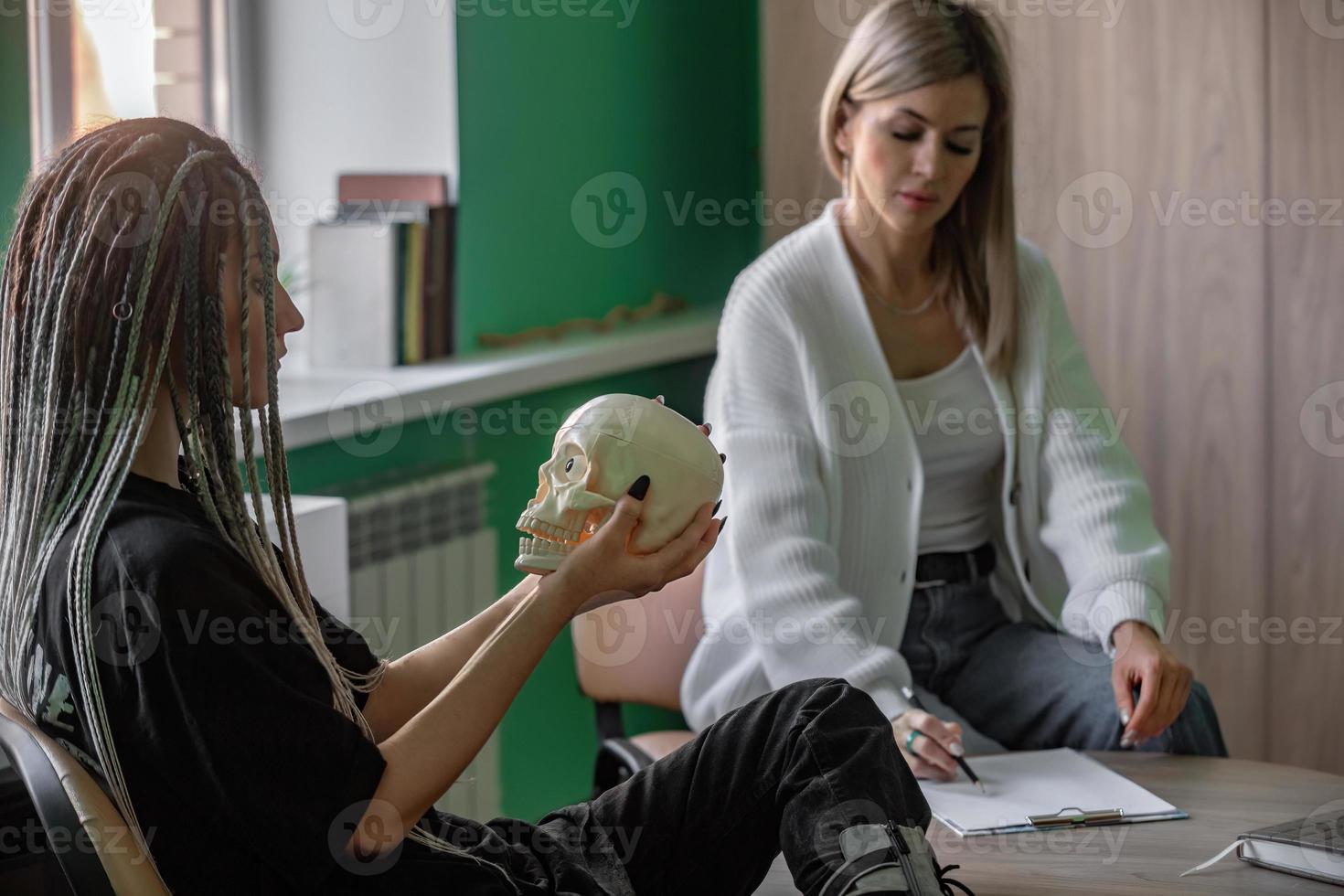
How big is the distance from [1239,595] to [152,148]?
2251 mm

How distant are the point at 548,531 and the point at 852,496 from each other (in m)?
0.83

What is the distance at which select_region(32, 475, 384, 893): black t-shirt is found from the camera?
983mm

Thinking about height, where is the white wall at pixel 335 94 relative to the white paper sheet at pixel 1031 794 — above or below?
above

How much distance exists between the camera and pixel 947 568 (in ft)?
6.59

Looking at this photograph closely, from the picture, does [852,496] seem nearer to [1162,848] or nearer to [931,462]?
[931,462]

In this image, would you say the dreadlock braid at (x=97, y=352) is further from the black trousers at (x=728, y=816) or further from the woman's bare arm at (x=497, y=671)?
the black trousers at (x=728, y=816)

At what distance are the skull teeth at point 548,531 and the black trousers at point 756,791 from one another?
0.79ft

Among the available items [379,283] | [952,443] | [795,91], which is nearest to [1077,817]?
[952,443]

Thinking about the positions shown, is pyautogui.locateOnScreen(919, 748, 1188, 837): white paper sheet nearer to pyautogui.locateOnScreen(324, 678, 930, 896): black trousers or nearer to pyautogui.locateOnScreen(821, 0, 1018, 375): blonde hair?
pyautogui.locateOnScreen(324, 678, 930, 896): black trousers

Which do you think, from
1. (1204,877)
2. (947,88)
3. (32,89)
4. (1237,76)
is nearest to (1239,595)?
(1237,76)

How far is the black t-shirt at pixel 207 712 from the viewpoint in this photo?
98 centimetres

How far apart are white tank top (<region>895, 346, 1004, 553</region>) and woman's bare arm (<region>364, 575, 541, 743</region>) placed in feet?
2.71

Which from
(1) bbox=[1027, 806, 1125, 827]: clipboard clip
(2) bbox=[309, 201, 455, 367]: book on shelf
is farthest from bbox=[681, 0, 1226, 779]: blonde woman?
(2) bbox=[309, 201, 455, 367]: book on shelf

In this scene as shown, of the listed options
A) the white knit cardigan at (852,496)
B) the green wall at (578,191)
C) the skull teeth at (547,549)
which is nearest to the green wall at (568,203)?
the green wall at (578,191)
